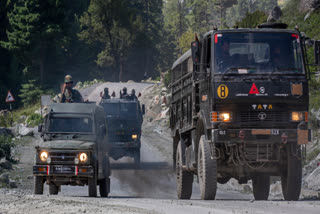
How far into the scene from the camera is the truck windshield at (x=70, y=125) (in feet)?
49.9

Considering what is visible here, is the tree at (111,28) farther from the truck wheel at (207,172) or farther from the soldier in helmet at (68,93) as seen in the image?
the truck wheel at (207,172)

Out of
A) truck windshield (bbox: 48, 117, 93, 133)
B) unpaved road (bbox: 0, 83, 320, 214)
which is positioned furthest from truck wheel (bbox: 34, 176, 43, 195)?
truck windshield (bbox: 48, 117, 93, 133)

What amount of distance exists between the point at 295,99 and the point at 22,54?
224ft

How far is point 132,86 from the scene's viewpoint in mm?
75438

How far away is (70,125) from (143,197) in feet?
10.8

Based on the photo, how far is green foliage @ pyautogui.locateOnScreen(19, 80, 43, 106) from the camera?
7700cm

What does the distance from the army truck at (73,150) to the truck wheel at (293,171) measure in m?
4.42

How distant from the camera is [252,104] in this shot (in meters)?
12.1

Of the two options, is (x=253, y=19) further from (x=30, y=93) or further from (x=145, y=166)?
(x=30, y=93)

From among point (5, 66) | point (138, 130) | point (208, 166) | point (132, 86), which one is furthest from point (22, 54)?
point (208, 166)

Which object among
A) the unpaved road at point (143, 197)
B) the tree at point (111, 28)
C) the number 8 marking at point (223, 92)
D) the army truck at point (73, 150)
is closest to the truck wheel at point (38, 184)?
the army truck at point (73, 150)

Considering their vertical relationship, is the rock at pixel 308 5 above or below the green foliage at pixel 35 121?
above

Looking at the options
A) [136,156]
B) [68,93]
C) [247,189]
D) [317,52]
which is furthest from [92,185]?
[136,156]

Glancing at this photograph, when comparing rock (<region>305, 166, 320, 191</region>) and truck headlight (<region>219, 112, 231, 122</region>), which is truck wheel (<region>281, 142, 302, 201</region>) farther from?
rock (<region>305, 166, 320, 191</region>)
